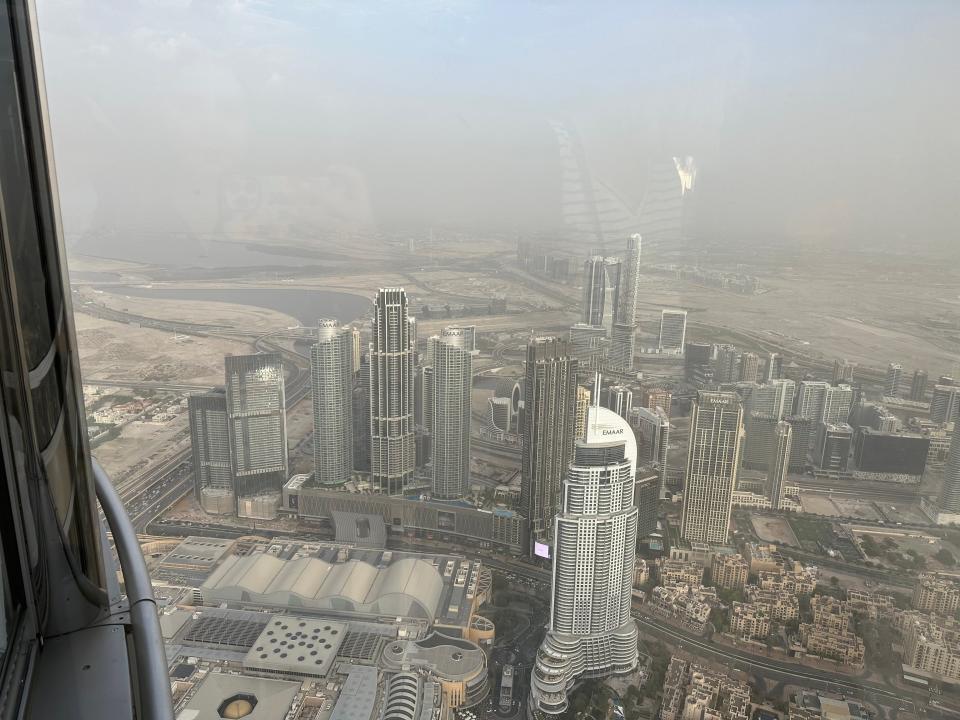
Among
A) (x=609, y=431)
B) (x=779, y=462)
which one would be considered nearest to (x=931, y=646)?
(x=779, y=462)

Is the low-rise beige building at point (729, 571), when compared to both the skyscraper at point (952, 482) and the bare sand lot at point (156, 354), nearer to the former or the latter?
the skyscraper at point (952, 482)

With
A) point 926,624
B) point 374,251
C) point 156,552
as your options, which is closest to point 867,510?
point 926,624

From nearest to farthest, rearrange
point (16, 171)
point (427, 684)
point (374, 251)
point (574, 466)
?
point (16, 171) → point (427, 684) → point (574, 466) → point (374, 251)

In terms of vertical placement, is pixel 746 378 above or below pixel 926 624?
above

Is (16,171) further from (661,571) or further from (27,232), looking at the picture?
(661,571)

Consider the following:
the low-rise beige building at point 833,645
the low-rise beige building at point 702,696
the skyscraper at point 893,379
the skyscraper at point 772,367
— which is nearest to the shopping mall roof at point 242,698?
the low-rise beige building at point 702,696

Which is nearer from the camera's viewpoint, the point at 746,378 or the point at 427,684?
the point at 427,684

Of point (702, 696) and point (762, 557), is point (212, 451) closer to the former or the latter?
point (702, 696)
